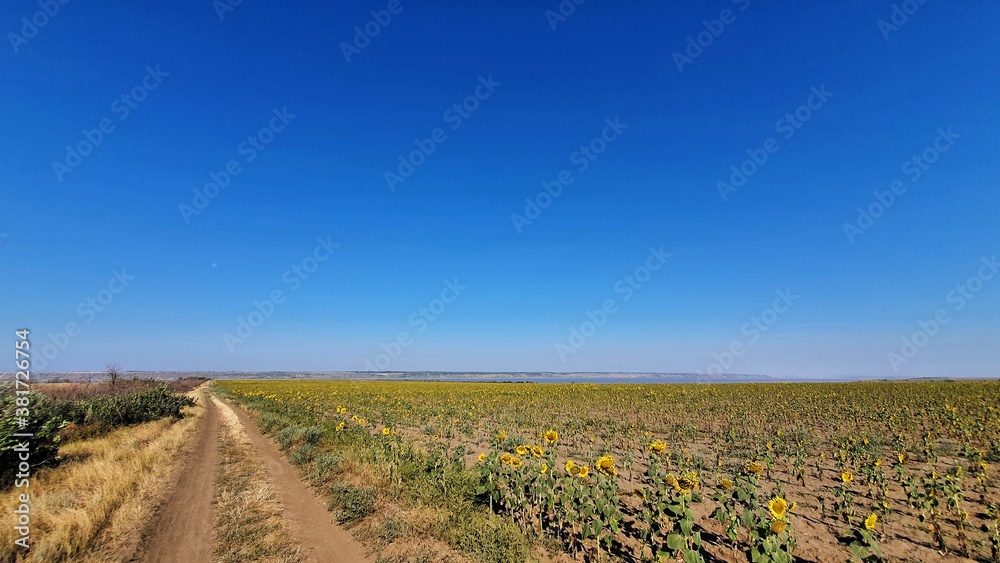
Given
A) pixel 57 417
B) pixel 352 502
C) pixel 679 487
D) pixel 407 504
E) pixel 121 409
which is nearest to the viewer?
pixel 679 487

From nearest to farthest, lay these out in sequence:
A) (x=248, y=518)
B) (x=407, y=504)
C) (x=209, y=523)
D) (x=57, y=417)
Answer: (x=209, y=523) < (x=248, y=518) < (x=407, y=504) < (x=57, y=417)

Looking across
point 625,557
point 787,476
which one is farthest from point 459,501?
point 787,476

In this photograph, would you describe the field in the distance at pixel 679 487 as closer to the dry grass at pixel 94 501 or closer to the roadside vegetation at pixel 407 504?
the roadside vegetation at pixel 407 504

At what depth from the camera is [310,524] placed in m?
7.50

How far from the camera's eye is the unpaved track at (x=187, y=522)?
6.29m

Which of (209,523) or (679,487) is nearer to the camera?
(679,487)

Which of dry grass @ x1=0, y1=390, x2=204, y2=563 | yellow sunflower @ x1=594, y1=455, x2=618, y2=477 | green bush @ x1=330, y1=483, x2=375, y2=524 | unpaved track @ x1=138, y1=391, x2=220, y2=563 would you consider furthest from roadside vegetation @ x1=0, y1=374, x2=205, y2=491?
yellow sunflower @ x1=594, y1=455, x2=618, y2=477

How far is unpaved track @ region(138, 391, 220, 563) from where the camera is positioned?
20.6 ft

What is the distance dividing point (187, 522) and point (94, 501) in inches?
81.6

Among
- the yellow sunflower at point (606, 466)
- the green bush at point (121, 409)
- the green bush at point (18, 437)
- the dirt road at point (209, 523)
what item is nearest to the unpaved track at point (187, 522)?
the dirt road at point (209, 523)

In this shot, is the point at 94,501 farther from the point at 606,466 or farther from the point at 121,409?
the point at 121,409

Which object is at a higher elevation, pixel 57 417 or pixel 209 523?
pixel 57 417

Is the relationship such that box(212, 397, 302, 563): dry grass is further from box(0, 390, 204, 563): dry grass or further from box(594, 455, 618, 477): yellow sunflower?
box(594, 455, 618, 477): yellow sunflower

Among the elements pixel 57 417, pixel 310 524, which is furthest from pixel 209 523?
pixel 57 417
